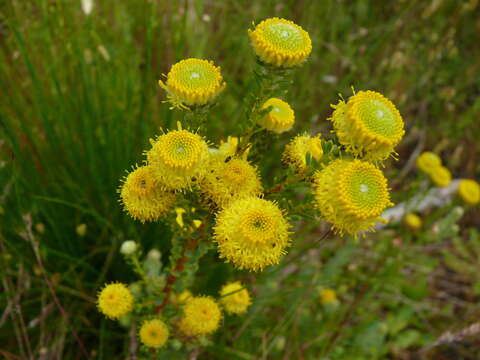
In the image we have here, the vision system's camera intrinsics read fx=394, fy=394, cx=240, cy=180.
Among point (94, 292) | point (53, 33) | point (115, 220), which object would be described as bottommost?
point (94, 292)

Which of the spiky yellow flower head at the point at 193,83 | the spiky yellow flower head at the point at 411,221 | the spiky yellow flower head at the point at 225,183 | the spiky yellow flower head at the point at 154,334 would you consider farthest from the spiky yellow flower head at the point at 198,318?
the spiky yellow flower head at the point at 411,221

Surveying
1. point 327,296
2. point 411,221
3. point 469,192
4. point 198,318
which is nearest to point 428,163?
point 411,221

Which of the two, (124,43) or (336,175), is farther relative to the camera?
(124,43)

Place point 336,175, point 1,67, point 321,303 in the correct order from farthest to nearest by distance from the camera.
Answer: point 321,303
point 1,67
point 336,175

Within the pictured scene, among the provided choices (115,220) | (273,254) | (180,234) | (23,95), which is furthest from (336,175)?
(23,95)

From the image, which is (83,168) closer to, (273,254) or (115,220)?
(115,220)

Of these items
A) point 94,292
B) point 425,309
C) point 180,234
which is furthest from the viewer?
point 425,309
